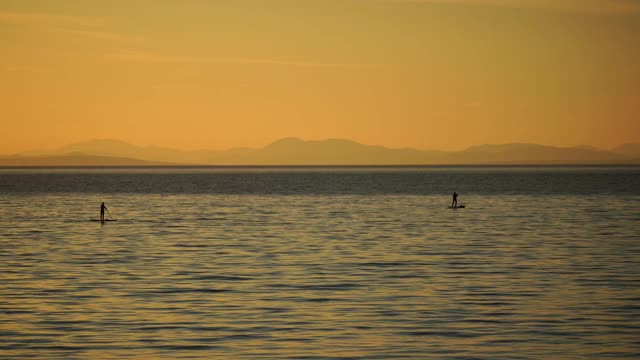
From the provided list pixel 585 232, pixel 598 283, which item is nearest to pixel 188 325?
pixel 598 283

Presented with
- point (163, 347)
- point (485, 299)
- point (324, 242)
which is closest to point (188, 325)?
point (163, 347)

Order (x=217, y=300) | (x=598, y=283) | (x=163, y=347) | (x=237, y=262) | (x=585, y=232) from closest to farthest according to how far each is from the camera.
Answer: (x=163, y=347) < (x=217, y=300) < (x=598, y=283) < (x=237, y=262) < (x=585, y=232)

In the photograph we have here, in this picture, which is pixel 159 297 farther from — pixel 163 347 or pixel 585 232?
pixel 585 232

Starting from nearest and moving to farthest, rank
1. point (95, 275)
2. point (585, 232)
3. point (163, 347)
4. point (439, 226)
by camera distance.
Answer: point (163, 347) < point (95, 275) < point (585, 232) < point (439, 226)

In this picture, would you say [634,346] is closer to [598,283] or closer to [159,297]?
[598,283]

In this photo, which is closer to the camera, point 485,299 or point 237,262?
point 485,299

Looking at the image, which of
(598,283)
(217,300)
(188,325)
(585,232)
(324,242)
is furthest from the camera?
(585,232)

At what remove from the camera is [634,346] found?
26.1 metres

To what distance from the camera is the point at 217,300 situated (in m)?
34.0

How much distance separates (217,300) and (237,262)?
13.2 m

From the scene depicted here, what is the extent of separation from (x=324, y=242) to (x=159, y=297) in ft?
81.5

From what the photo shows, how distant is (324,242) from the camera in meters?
58.9

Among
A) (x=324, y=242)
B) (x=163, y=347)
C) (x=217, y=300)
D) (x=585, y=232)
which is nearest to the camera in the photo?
(x=163, y=347)

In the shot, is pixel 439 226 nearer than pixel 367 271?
No
